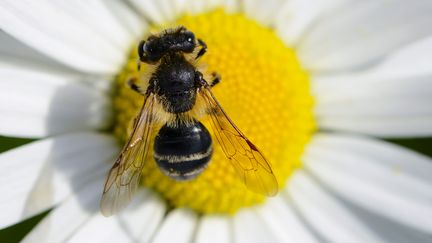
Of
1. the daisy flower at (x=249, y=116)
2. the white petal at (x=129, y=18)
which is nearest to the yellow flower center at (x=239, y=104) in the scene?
the daisy flower at (x=249, y=116)

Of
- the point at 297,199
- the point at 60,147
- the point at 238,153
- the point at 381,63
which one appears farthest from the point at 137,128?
the point at 381,63

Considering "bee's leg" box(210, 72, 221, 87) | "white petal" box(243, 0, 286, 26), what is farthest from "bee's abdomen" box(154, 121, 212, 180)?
"white petal" box(243, 0, 286, 26)

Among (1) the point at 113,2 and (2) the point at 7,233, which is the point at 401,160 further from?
(2) the point at 7,233

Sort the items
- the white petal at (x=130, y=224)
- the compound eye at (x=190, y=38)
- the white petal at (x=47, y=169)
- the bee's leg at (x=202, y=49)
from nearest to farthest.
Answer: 1. the compound eye at (x=190, y=38)
2. the bee's leg at (x=202, y=49)
3. the white petal at (x=47, y=169)
4. the white petal at (x=130, y=224)

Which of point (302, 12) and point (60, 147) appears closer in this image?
point (60, 147)

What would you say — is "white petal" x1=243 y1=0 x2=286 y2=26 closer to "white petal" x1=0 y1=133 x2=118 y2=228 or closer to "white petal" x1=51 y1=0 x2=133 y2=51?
"white petal" x1=51 y1=0 x2=133 y2=51

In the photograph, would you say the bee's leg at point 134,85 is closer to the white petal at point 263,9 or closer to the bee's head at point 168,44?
the bee's head at point 168,44

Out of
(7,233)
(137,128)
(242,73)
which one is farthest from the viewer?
(7,233)
